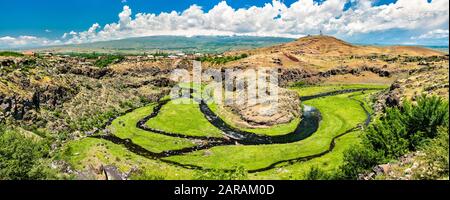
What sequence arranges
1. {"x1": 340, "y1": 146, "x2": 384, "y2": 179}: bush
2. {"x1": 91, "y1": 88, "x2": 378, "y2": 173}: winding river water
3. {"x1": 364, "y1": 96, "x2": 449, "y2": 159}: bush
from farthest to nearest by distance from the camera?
1. {"x1": 91, "y1": 88, "x2": 378, "y2": 173}: winding river water
2. {"x1": 364, "y1": 96, "x2": 449, "y2": 159}: bush
3. {"x1": 340, "y1": 146, "x2": 384, "y2": 179}: bush

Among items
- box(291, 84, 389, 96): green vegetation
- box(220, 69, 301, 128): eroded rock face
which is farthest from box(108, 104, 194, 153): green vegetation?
box(291, 84, 389, 96): green vegetation

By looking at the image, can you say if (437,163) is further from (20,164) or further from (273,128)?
(273,128)

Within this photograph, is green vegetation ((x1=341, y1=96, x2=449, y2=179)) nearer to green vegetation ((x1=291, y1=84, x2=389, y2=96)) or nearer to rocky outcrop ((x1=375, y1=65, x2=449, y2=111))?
rocky outcrop ((x1=375, y1=65, x2=449, y2=111))

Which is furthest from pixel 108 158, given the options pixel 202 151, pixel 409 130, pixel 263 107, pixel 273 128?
pixel 409 130

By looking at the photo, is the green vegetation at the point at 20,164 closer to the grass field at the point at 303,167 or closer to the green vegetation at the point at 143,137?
the grass field at the point at 303,167

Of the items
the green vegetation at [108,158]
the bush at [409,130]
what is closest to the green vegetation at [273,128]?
the green vegetation at [108,158]

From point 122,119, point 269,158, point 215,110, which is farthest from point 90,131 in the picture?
point 269,158

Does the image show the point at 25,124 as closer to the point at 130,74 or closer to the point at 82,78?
the point at 82,78
